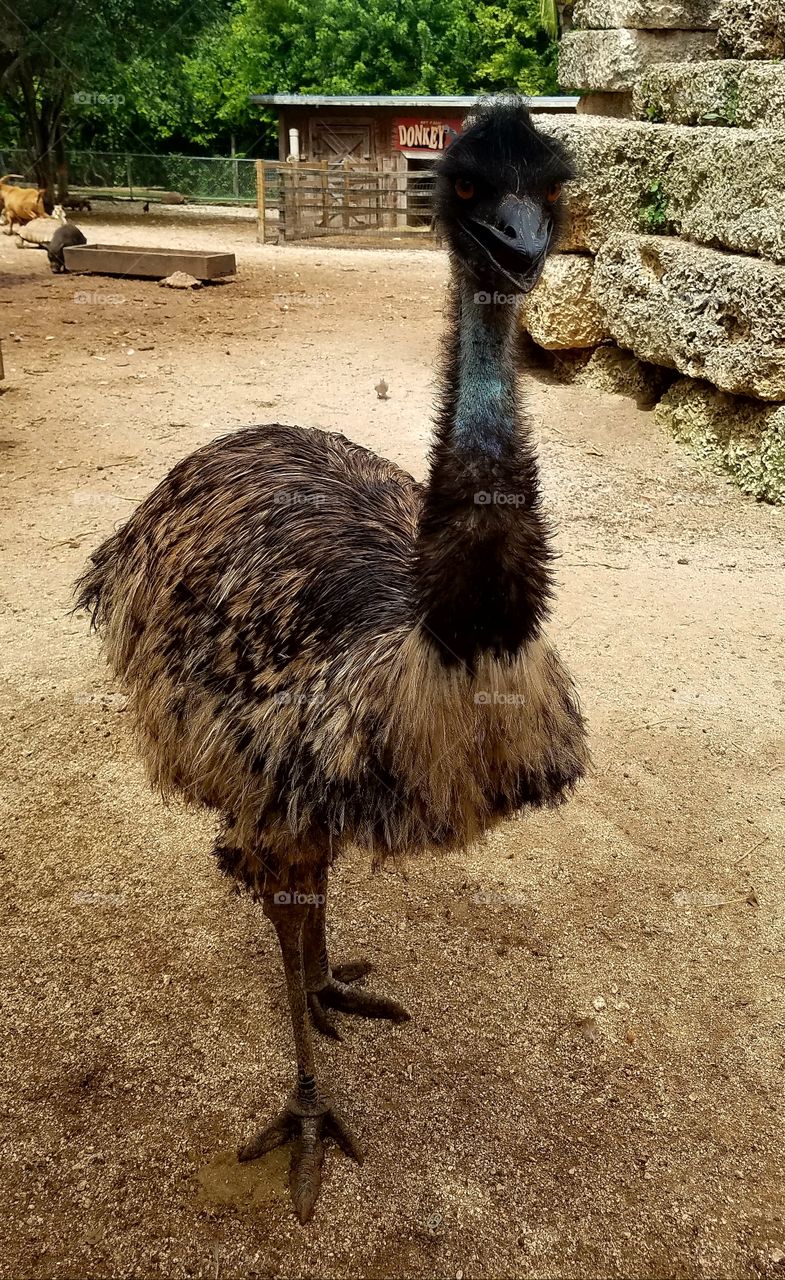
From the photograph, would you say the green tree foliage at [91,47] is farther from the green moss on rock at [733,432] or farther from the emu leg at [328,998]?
the emu leg at [328,998]

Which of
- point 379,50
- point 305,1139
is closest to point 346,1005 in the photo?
point 305,1139

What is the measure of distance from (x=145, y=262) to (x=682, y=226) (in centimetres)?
750

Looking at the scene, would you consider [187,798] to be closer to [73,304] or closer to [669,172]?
[669,172]

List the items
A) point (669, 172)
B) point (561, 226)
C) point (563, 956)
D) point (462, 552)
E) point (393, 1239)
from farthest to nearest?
point (669, 172) < point (563, 956) < point (393, 1239) < point (561, 226) < point (462, 552)

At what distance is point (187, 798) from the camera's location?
243cm

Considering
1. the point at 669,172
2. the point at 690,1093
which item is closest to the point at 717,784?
the point at 690,1093

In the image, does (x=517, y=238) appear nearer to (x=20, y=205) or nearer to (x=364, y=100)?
(x=20, y=205)

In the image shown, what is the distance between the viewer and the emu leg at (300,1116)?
7.54ft

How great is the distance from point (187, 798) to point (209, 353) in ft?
24.2

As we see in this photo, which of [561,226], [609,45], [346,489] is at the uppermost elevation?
[609,45]

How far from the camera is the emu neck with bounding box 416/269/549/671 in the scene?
1.73m

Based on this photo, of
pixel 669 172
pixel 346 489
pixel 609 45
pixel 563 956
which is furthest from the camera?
pixel 609 45

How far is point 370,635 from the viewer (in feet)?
6.40

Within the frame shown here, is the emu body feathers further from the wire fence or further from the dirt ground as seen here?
the wire fence
